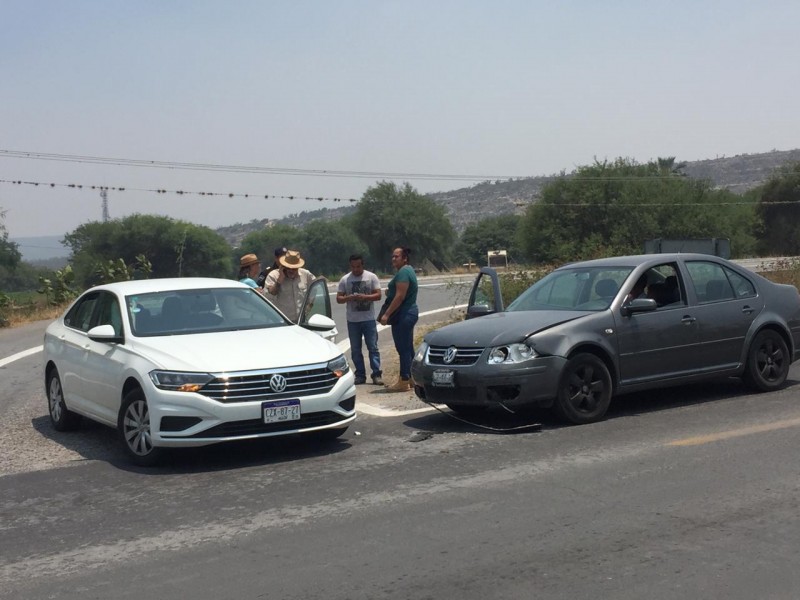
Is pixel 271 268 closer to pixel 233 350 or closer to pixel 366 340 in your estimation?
pixel 366 340

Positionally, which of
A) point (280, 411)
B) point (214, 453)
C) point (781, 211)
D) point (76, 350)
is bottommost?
point (214, 453)

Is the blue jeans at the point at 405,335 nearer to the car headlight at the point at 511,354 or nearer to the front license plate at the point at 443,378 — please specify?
the front license plate at the point at 443,378

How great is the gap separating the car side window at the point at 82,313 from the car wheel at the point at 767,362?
6.88 meters

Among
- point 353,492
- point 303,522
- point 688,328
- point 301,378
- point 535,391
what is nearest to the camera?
point 303,522

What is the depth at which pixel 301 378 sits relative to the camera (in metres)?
8.73

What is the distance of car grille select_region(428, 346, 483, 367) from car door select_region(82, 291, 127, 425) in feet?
9.68

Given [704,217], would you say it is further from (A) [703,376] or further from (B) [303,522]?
(B) [303,522]

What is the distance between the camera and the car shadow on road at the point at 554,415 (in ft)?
32.1

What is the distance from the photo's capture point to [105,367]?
945 cm

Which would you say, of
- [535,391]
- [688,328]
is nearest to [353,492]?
[535,391]

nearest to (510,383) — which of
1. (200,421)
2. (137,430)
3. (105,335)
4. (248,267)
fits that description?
(200,421)

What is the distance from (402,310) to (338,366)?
3.56 meters

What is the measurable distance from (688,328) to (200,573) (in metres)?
6.40

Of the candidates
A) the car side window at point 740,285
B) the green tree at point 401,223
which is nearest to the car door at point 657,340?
the car side window at point 740,285
